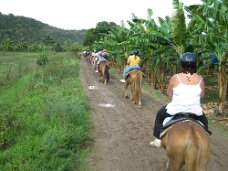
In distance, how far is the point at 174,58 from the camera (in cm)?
1520

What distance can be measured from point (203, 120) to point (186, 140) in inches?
33.4

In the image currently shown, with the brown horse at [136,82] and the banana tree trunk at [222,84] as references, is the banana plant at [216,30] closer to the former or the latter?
the banana tree trunk at [222,84]

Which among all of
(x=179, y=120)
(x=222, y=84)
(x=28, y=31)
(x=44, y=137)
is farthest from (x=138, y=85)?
(x=28, y=31)

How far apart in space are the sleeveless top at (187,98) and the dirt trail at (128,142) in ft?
5.43

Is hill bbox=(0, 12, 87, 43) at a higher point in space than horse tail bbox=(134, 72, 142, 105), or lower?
higher

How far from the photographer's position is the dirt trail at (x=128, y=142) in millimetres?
6453

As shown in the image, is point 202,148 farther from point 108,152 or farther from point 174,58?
point 174,58

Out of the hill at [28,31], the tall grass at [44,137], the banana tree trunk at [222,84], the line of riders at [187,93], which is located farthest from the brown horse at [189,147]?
the hill at [28,31]

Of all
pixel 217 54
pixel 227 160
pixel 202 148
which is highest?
pixel 217 54

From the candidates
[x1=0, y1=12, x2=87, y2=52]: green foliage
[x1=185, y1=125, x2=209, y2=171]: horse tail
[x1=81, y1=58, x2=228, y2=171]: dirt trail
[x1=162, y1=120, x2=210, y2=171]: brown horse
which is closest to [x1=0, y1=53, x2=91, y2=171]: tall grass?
[x1=81, y1=58, x2=228, y2=171]: dirt trail

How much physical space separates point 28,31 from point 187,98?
394 feet

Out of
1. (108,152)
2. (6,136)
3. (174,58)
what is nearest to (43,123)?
(6,136)

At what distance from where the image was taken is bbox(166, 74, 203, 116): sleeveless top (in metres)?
5.05

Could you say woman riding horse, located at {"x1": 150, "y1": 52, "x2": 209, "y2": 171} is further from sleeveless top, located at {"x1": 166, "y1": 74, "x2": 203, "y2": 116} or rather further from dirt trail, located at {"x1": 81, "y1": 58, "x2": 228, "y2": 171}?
dirt trail, located at {"x1": 81, "y1": 58, "x2": 228, "y2": 171}
